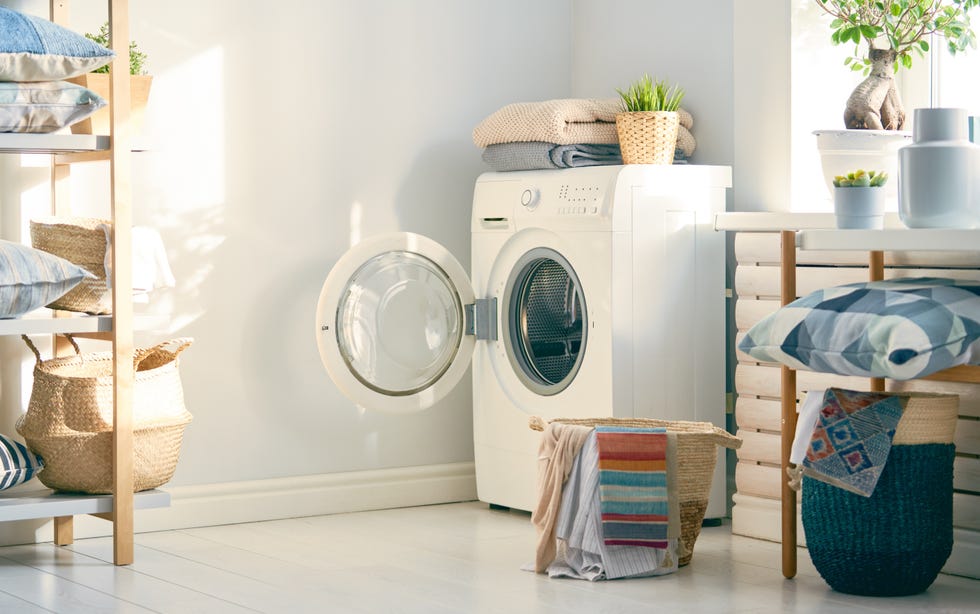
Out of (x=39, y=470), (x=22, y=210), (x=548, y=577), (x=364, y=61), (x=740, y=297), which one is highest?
(x=364, y=61)

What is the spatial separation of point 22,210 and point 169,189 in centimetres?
37

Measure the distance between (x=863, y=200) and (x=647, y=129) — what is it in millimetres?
802

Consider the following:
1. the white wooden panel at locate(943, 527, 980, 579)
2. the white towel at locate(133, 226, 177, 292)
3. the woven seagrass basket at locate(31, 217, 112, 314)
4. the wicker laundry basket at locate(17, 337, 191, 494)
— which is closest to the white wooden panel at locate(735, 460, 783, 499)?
the white wooden panel at locate(943, 527, 980, 579)

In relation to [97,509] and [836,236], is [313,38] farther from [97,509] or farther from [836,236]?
[836,236]

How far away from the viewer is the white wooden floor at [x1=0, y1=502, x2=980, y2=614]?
2521 millimetres

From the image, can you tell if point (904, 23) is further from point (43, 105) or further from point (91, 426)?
point (91, 426)

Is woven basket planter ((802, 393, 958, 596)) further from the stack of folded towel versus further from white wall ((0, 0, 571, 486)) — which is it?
white wall ((0, 0, 571, 486))

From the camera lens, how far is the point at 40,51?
267 centimetres

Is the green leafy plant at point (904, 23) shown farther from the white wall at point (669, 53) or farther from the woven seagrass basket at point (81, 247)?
the woven seagrass basket at point (81, 247)

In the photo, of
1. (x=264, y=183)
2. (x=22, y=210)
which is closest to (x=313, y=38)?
(x=264, y=183)

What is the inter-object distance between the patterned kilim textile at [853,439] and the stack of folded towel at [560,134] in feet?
3.46

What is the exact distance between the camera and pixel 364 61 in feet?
11.9

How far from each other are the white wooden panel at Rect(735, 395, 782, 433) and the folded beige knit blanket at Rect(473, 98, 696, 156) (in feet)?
2.31

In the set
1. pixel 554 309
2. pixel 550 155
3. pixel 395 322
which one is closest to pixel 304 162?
pixel 395 322
